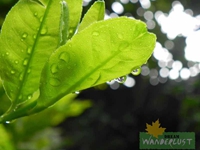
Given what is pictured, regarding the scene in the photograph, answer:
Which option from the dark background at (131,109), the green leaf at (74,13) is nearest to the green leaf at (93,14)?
the green leaf at (74,13)

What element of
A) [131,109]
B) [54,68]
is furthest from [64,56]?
[131,109]

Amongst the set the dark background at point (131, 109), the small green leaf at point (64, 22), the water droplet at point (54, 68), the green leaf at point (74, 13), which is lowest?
the water droplet at point (54, 68)

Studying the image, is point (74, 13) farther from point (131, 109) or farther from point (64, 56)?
point (131, 109)

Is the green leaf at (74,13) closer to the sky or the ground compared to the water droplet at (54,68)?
closer to the sky

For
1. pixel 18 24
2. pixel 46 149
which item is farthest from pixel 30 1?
pixel 46 149

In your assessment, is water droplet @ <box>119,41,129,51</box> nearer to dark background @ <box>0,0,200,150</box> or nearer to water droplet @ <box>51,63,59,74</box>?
water droplet @ <box>51,63,59,74</box>

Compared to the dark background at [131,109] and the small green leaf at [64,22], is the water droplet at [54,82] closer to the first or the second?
the small green leaf at [64,22]
